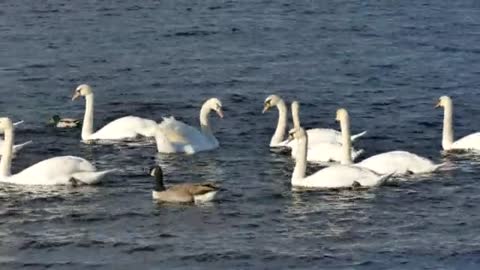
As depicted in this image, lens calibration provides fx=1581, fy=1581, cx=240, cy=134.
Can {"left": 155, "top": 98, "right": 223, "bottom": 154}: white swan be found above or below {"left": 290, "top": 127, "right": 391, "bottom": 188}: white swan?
above

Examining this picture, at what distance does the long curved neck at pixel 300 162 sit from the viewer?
2156 cm

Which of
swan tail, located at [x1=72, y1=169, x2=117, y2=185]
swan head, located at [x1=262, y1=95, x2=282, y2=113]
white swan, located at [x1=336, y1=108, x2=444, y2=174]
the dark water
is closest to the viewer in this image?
the dark water

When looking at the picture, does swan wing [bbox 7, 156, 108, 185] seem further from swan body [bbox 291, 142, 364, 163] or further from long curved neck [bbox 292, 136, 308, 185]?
swan body [bbox 291, 142, 364, 163]

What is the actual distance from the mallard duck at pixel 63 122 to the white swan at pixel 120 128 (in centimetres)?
34

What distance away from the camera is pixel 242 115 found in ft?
86.9

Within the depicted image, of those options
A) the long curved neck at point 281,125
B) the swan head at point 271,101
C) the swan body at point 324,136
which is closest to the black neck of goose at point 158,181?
the swan body at point 324,136

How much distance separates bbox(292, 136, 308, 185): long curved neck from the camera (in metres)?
21.6

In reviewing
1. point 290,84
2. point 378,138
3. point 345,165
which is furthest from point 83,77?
point 345,165

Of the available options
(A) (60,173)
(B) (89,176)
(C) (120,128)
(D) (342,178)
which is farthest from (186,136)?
(D) (342,178)

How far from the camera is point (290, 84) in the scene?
29.2m

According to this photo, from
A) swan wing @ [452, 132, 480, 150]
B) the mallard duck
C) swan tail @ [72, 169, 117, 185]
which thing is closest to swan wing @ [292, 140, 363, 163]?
swan wing @ [452, 132, 480, 150]

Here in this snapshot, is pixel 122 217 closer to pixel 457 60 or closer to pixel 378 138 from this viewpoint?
pixel 378 138

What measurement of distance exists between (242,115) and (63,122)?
306 cm

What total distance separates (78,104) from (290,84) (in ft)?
13.2
